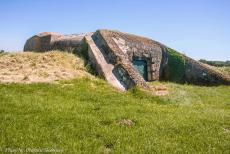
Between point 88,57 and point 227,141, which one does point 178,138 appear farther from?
point 88,57

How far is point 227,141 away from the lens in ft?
31.2

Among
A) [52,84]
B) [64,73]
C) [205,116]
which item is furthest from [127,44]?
[205,116]

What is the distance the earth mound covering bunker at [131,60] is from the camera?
20344 millimetres

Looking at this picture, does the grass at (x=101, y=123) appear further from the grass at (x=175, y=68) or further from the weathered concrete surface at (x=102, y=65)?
the grass at (x=175, y=68)

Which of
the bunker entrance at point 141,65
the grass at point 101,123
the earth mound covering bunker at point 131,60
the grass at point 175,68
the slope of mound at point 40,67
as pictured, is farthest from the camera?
the grass at point 175,68

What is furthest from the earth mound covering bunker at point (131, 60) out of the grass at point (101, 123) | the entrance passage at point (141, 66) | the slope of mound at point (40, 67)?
the grass at point (101, 123)

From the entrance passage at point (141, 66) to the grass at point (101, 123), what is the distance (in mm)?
10239

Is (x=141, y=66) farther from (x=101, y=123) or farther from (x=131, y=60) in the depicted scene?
(x=101, y=123)

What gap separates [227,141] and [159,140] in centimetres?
218

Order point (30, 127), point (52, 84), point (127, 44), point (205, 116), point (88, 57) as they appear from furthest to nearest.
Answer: point (127, 44), point (88, 57), point (52, 84), point (205, 116), point (30, 127)

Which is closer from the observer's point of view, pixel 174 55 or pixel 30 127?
pixel 30 127

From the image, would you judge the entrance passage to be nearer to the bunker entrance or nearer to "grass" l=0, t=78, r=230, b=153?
the bunker entrance

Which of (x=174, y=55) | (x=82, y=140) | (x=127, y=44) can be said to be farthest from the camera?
(x=174, y=55)

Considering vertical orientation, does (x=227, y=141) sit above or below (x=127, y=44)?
below
